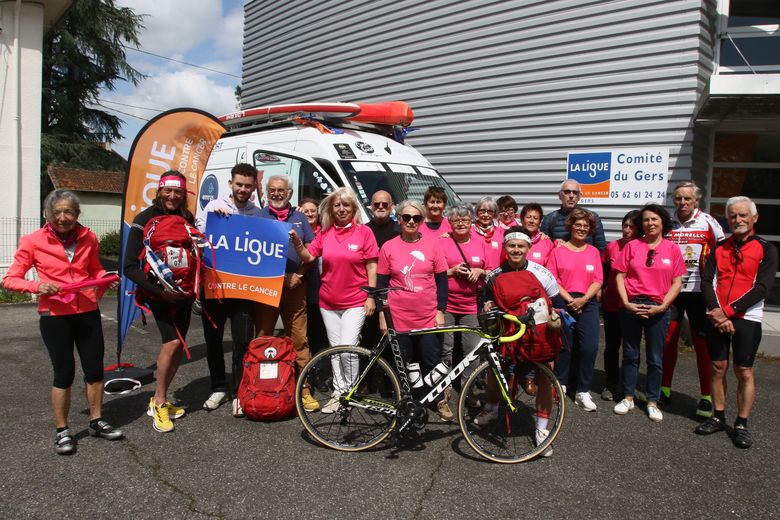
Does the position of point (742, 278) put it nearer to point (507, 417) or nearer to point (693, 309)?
point (693, 309)

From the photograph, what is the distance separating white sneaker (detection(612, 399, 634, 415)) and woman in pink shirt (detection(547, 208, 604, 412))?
0.61 ft

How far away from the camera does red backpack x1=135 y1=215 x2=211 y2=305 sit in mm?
4012

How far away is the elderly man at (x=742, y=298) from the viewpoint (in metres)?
4.18

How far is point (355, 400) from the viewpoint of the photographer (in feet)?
13.1

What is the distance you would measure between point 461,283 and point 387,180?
257 centimetres

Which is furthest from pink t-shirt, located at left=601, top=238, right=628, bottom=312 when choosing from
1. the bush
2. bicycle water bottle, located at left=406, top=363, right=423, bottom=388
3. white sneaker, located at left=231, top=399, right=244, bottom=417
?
the bush

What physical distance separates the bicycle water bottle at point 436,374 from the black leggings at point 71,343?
92.2 inches

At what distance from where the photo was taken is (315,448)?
397 centimetres

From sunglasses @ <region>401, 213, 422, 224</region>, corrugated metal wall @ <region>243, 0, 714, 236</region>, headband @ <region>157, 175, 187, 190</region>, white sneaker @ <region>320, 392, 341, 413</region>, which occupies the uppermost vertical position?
corrugated metal wall @ <region>243, 0, 714, 236</region>

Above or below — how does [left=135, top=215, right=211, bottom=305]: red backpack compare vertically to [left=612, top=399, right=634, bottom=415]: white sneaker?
above

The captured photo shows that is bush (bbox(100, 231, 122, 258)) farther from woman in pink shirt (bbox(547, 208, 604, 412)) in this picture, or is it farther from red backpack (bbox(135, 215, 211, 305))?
woman in pink shirt (bbox(547, 208, 604, 412))

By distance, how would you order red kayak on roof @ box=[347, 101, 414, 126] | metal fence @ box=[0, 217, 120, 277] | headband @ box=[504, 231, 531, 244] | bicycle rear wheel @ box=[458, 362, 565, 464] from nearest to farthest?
bicycle rear wheel @ box=[458, 362, 565, 464] → headband @ box=[504, 231, 531, 244] → red kayak on roof @ box=[347, 101, 414, 126] → metal fence @ box=[0, 217, 120, 277]

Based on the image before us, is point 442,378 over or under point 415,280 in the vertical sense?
under

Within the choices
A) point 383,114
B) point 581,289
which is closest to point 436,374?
point 581,289
